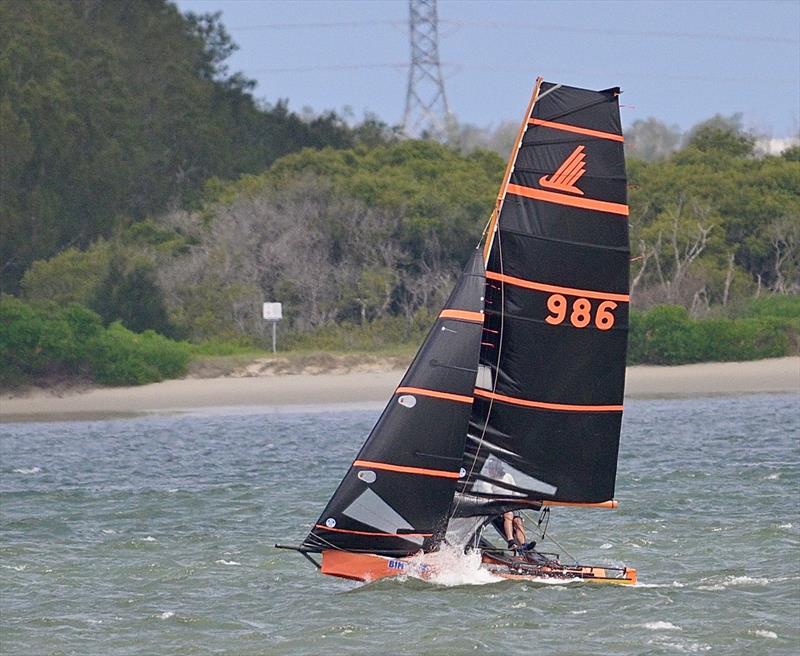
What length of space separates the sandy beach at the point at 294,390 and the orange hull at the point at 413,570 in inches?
811

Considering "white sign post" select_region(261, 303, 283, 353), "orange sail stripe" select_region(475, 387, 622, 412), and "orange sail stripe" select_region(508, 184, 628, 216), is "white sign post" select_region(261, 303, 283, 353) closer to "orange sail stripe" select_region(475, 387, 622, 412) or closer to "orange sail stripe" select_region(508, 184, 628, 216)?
"orange sail stripe" select_region(475, 387, 622, 412)

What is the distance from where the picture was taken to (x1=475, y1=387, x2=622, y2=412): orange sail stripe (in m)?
15.9

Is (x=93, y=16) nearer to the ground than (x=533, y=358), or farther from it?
farther from it

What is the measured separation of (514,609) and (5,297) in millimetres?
30635

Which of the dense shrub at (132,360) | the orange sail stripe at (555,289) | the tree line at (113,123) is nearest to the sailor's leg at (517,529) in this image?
the orange sail stripe at (555,289)

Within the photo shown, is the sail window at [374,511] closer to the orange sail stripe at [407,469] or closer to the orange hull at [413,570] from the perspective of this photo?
the orange sail stripe at [407,469]

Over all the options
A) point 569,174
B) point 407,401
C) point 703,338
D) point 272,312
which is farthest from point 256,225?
point 569,174

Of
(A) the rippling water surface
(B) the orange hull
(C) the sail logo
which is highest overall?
(C) the sail logo

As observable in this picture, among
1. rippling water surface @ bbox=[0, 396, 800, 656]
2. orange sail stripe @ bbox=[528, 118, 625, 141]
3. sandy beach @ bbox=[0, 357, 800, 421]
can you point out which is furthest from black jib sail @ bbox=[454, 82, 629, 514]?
sandy beach @ bbox=[0, 357, 800, 421]

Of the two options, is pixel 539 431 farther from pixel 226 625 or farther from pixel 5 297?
pixel 5 297

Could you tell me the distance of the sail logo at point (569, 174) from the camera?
609 inches

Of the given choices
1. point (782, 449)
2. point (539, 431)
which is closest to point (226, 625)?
point (539, 431)

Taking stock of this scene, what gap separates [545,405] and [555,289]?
1212 mm

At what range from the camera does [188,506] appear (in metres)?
23.4
